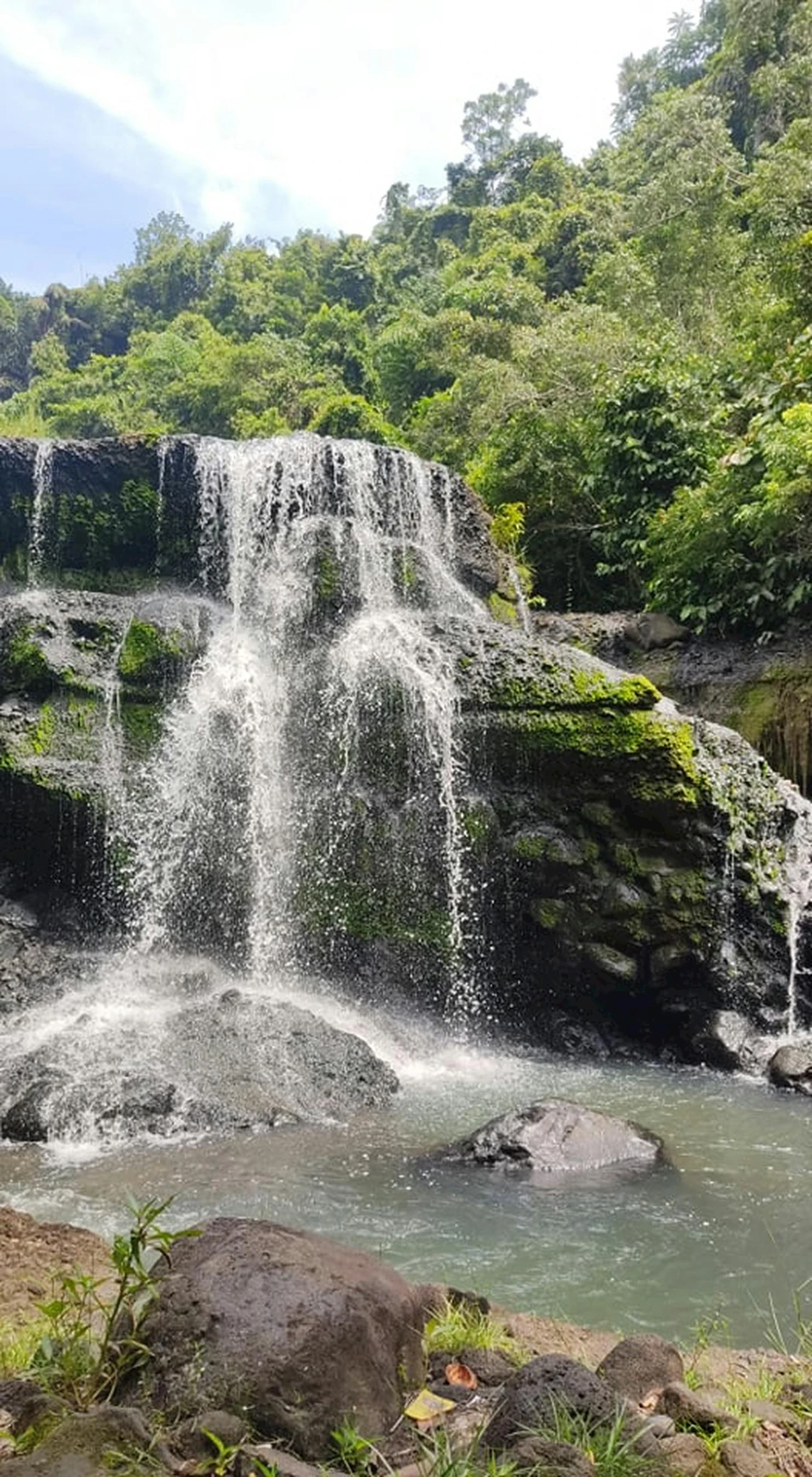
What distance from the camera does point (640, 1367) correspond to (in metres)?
3.22

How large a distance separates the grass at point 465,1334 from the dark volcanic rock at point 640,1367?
0.36 m

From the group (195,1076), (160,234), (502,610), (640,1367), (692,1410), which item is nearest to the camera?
(692,1410)

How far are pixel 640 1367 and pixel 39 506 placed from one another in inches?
592

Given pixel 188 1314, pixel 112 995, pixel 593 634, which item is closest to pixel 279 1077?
pixel 112 995

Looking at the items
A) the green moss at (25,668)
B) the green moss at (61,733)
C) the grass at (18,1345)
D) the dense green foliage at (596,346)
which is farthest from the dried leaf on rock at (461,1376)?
the dense green foliage at (596,346)

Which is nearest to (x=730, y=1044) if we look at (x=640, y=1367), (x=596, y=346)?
(x=640, y=1367)

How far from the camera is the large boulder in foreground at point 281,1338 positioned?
103 inches

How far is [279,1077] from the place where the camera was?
324 inches

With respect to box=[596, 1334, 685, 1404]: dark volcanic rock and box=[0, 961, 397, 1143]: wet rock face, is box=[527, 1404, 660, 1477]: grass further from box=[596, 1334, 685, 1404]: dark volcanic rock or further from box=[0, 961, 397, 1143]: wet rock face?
box=[0, 961, 397, 1143]: wet rock face

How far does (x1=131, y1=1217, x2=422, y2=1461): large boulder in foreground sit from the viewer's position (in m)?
2.62

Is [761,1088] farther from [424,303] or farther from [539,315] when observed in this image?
[424,303]

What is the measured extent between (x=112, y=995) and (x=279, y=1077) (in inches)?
123

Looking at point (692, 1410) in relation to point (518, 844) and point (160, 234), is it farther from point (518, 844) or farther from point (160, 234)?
point (160, 234)

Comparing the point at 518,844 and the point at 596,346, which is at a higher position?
the point at 596,346
